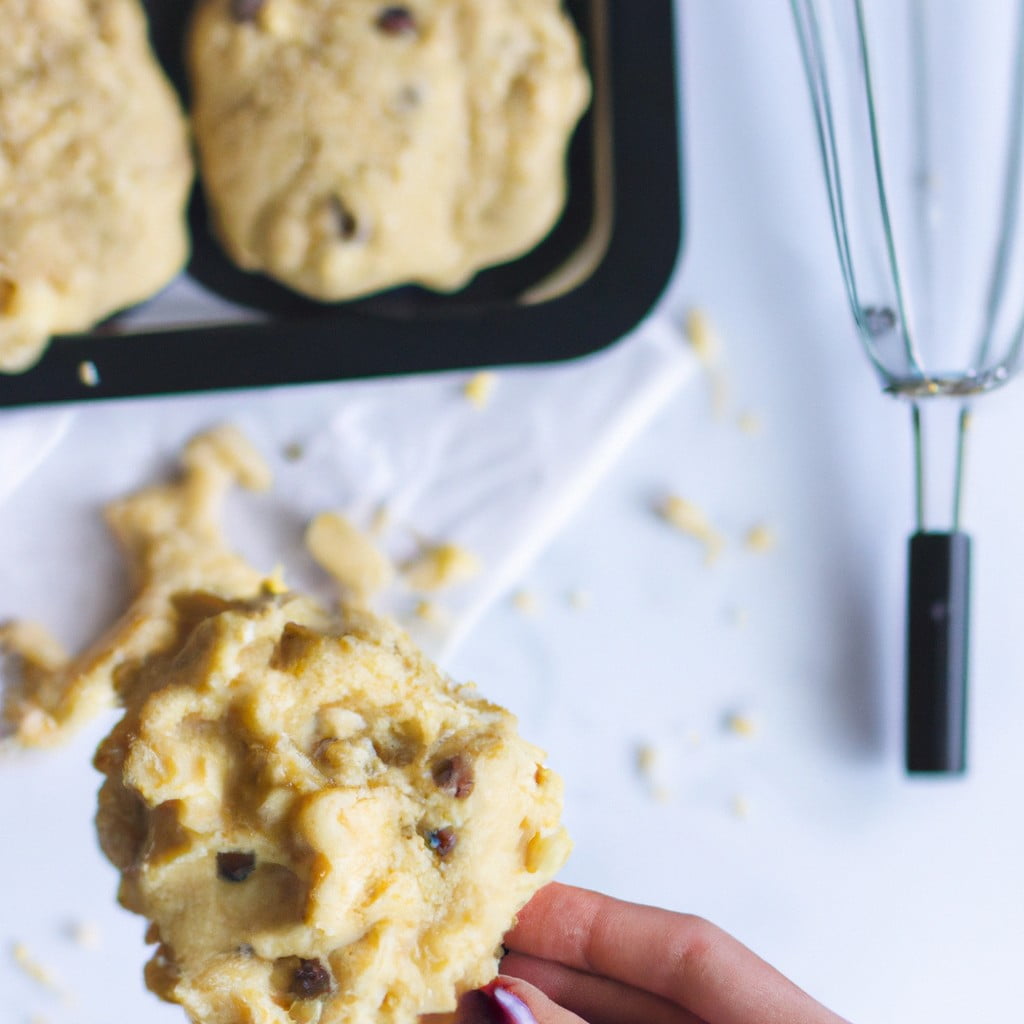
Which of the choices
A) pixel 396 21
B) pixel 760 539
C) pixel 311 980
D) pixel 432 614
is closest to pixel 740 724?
pixel 760 539

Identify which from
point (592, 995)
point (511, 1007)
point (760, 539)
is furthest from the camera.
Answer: point (760, 539)

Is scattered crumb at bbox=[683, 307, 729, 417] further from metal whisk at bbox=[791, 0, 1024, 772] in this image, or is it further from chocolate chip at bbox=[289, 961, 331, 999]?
chocolate chip at bbox=[289, 961, 331, 999]

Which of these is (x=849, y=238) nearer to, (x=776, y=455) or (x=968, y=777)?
(x=776, y=455)

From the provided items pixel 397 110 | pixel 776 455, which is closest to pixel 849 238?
pixel 776 455

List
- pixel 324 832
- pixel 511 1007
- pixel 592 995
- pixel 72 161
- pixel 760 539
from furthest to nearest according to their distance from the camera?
pixel 760 539, pixel 592 995, pixel 72 161, pixel 511 1007, pixel 324 832

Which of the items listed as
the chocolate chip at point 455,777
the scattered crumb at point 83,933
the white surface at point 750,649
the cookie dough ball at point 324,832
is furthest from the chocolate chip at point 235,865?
the scattered crumb at point 83,933

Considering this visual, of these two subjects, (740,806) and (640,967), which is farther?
(740,806)

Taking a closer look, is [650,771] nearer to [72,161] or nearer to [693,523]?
[693,523]
